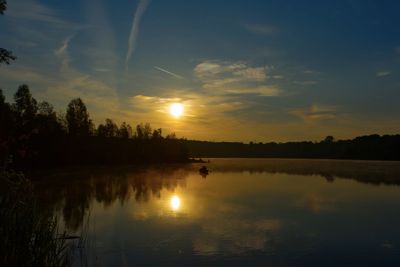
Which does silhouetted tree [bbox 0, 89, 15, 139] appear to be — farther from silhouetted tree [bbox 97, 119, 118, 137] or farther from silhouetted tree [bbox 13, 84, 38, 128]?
silhouetted tree [bbox 97, 119, 118, 137]

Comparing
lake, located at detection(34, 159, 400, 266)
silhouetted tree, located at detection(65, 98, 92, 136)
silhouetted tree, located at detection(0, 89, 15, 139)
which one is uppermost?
silhouetted tree, located at detection(65, 98, 92, 136)

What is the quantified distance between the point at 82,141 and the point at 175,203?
78.3 metres

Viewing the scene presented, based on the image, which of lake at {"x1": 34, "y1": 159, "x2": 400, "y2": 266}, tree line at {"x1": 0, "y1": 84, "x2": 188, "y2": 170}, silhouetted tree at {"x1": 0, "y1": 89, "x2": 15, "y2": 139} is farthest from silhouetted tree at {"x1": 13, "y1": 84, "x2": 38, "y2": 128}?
silhouetted tree at {"x1": 0, "y1": 89, "x2": 15, "y2": 139}

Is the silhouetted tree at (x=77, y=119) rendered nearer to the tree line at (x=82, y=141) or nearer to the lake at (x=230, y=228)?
the tree line at (x=82, y=141)

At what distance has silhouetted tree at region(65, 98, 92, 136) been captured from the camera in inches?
4422

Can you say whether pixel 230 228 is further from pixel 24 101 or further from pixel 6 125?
pixel 24 101

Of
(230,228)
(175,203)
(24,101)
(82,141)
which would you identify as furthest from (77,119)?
(230,228)

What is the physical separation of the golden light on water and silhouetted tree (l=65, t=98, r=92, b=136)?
76247mm

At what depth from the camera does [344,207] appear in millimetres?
36719

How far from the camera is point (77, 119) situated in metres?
114

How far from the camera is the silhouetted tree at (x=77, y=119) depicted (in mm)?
112312

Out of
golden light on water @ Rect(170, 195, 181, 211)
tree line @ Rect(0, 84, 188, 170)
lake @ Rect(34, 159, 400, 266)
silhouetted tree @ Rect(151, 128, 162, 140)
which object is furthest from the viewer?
silhouetted tree @ Rect(151, 128, 162, 140)

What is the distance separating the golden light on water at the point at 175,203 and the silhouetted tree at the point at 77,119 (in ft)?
250

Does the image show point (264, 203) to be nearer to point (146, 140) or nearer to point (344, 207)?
point (344, 207)
